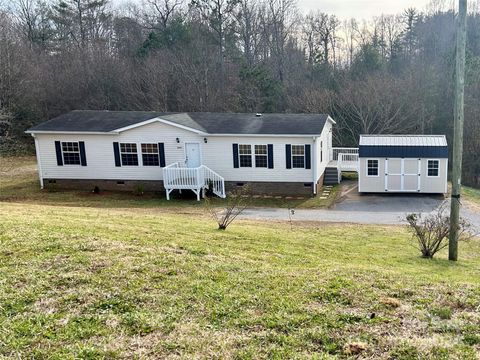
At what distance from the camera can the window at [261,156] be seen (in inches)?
794

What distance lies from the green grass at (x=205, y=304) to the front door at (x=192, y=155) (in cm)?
1225

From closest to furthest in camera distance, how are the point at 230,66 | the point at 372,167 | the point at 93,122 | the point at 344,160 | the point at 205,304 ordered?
the point at 205,304 < the point at 372,167 < the point at 93,122 < the point at 344,160 < the point at 230,66

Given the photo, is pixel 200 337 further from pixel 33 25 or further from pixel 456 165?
pixel 33 25

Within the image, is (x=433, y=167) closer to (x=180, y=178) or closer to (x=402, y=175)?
(x=402, y=175)

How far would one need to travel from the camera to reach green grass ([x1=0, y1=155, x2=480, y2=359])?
4.10 m

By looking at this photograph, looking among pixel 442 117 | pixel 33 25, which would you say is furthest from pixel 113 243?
pixel 33 25

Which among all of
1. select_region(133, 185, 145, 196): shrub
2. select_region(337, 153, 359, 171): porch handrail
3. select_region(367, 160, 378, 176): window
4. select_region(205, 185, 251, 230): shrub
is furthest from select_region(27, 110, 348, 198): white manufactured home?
select_region(337, 153, 359, 171): porch handrail

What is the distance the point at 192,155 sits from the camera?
20.8 m

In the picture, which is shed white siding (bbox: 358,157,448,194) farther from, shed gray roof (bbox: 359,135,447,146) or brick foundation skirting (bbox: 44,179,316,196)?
brick foundation skirting (bbox: 44,179,316,196)

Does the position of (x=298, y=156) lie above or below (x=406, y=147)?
below

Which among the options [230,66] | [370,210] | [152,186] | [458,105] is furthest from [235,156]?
[230,66]

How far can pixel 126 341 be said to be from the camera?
4.20 metres

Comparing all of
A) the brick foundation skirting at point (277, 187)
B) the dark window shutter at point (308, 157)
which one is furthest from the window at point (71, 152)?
the dark window shutter at point (308, 157)

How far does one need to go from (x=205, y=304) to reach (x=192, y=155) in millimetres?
16021
